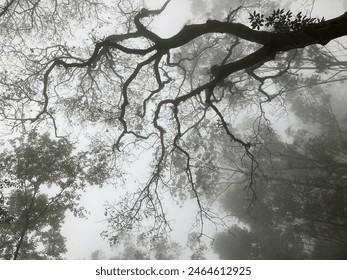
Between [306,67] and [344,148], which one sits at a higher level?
[306,67]

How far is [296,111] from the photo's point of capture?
19.8 metres

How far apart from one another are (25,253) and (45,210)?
2312mm

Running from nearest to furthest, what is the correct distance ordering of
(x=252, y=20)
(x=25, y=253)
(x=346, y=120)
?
(x=252, y=20) → (x=25, y=253) → (x=346, y=120)

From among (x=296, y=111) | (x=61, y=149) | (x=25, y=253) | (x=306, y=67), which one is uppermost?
(x=296, y=111)

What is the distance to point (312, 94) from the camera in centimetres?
2002

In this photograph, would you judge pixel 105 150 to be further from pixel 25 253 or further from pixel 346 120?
pixel 346 120

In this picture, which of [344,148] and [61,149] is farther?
[344,148]

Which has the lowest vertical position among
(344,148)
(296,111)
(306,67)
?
(344,148)
